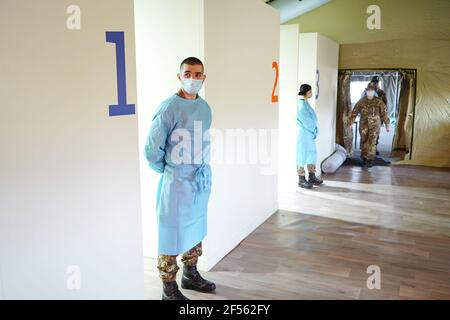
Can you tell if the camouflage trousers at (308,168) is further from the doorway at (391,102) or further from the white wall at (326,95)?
the doorway at (391,102)

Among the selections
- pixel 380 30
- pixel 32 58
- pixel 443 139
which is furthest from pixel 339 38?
pixel 32 58

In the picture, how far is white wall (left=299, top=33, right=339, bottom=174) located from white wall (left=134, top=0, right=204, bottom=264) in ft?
10.3

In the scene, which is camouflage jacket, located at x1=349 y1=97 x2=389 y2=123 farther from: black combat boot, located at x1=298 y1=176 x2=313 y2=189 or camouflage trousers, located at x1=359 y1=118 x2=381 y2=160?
black combat boot, located at x1=298 y1=176 x2=313 y2=189

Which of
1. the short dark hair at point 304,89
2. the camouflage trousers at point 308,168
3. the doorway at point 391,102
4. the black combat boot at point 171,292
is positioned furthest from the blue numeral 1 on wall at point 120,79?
the doorway at point 391,102

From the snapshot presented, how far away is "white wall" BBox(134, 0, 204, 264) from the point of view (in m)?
2.81

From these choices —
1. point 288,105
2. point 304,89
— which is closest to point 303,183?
point 288,105

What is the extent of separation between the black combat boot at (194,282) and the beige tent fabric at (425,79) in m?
5.63

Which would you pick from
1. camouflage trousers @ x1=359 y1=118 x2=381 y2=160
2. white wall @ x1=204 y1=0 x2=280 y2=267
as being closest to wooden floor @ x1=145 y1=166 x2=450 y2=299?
white wall @ x1=204 y1=0 x2=280 y2=267

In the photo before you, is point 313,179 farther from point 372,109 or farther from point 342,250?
point 342,250

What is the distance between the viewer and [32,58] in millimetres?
1618

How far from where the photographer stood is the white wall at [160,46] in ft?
9.23

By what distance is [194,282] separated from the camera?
9.18ft

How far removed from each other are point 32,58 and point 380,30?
22.6ft

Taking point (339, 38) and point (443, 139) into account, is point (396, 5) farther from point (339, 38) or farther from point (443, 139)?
point (443, 139)
